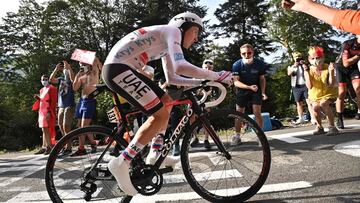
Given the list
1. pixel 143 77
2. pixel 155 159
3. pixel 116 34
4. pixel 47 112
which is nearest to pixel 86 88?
pixel 47 112

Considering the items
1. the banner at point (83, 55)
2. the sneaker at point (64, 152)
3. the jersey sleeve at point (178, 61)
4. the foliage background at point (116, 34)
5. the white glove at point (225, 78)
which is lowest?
the sneaker at point (64, 152)

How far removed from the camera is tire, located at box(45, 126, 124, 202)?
3.99 m

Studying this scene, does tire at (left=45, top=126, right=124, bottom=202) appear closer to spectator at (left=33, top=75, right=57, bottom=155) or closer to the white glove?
the white glove

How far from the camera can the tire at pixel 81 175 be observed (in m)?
3.99

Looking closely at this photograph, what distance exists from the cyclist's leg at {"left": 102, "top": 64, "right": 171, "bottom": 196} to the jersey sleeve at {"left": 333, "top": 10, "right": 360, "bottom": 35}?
1.90 metres

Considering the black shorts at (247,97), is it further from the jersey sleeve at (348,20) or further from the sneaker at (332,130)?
the jersey sleeve at (348,20)

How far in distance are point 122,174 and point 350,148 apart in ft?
13.6

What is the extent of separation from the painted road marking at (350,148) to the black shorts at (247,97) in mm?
1915

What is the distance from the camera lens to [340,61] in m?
8.45

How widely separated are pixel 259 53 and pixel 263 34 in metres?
2.53

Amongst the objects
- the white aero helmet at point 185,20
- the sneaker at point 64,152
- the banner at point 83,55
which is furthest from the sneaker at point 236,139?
the banner at point 83,55

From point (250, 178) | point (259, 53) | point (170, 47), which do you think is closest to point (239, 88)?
point (250, 178)

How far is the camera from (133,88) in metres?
3.81

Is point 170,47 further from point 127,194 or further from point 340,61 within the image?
point 340,61
